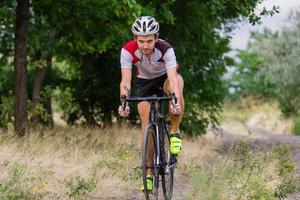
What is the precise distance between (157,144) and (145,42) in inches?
43.1

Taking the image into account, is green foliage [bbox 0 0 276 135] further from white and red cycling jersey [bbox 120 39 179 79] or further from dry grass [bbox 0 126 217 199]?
white and red cycling jersey [bbox 120 39 179 79]

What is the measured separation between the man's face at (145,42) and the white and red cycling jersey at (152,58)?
0.36 feet

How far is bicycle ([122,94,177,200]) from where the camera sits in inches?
286

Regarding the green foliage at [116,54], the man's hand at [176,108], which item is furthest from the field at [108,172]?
the green foliage at [116,54]

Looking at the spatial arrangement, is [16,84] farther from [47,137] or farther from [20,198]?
[20,198]

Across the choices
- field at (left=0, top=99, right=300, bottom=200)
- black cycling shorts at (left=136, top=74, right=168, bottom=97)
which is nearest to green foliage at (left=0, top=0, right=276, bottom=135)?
field at (left=0, top=99, right=300, bottom=200)

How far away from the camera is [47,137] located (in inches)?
511

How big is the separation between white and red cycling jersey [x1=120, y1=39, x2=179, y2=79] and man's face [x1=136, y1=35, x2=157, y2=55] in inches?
4.3

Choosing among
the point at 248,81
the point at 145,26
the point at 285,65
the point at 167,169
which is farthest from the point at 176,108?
the point at 248,81

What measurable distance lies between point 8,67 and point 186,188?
12.4 meters

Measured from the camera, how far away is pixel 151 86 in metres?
7.88

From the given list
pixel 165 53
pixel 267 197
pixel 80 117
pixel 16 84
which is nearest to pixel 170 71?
pixel 165 53

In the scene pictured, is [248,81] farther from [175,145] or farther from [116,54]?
[175,145]

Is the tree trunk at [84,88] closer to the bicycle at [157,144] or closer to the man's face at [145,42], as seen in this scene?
the bicycle at [157,144]
